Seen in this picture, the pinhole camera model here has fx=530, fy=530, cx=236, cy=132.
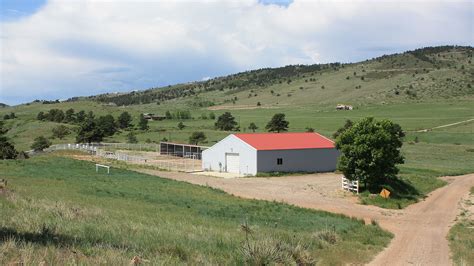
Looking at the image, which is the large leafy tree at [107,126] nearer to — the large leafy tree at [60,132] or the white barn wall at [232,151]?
the large leafy tree at [60,132]

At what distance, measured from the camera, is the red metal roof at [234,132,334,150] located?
54562mm

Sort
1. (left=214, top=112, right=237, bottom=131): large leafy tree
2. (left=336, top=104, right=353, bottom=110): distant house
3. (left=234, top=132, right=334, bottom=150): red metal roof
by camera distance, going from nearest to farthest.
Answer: (left=234, top=132, right=334, bottom=150): red metal roof < (left=214, top=112, right=237, bottom=131): large leafy tree < (left=336, top=104, right=353, bottom=110): distant house

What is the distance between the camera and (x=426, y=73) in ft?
550

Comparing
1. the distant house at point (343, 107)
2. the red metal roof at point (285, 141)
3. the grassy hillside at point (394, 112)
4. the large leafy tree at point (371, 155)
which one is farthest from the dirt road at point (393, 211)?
the distant house at point (343, 107)

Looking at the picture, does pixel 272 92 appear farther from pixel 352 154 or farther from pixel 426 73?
pixel 352 154

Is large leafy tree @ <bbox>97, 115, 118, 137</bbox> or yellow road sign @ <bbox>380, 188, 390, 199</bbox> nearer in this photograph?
A: yellow road sign @ <bbox>380, 188, 390, 199</bbox>

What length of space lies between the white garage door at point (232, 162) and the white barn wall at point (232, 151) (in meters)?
0.43

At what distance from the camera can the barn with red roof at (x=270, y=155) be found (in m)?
53.3

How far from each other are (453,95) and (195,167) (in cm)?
10599

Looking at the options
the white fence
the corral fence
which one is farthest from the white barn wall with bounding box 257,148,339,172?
the white fence

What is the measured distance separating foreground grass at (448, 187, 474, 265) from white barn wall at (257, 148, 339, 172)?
23.4m

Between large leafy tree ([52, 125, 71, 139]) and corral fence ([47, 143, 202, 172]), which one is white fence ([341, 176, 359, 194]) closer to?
corral fence ([47, 143, 202, 172])

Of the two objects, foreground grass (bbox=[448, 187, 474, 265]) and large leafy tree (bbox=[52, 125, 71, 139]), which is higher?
large leafy tree (bbox=[52, 125, 71, 139])

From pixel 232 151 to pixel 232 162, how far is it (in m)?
1.22
